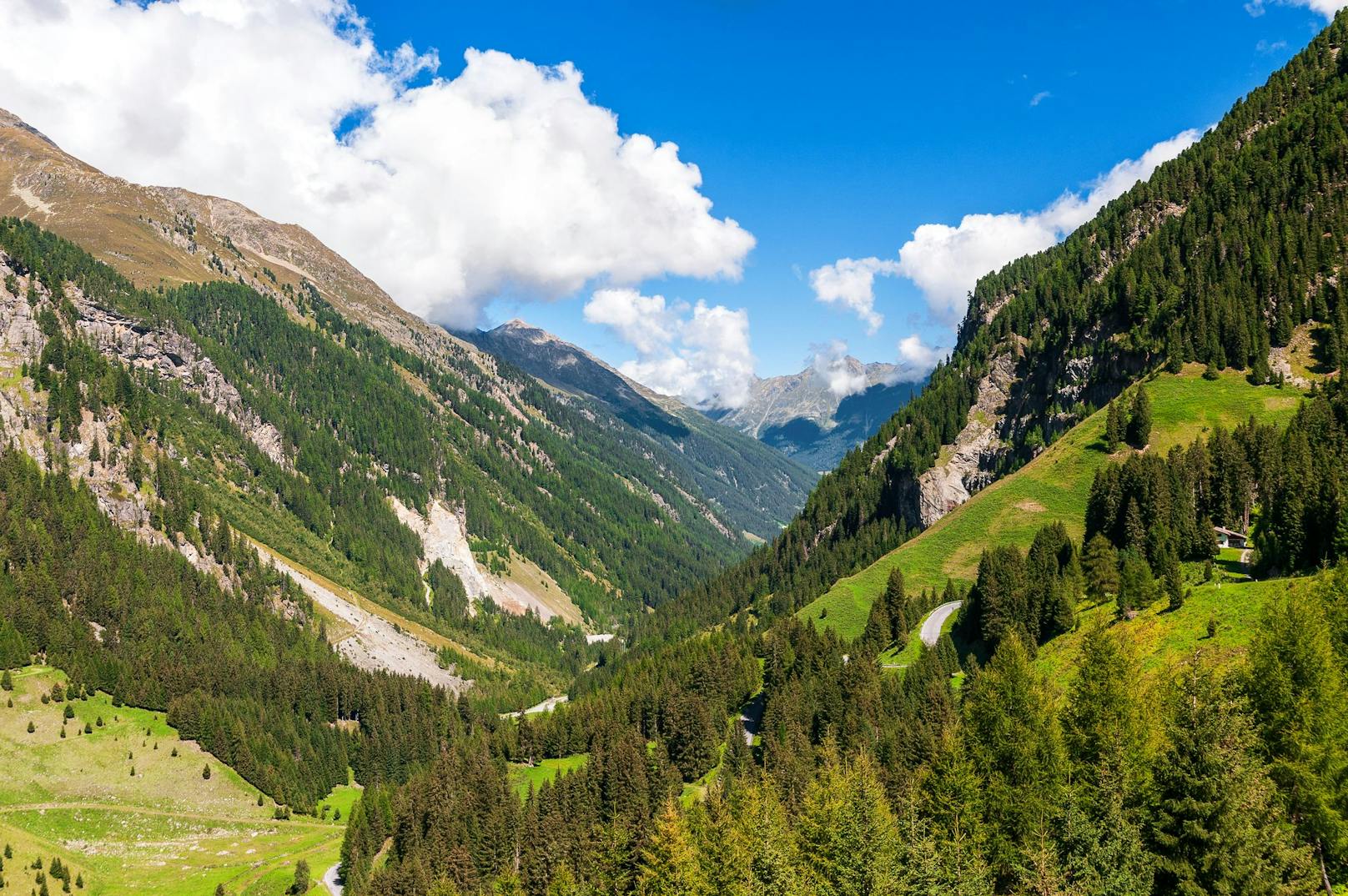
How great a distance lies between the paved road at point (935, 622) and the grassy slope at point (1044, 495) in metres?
7.47

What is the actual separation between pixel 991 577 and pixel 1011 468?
7233 centimetres

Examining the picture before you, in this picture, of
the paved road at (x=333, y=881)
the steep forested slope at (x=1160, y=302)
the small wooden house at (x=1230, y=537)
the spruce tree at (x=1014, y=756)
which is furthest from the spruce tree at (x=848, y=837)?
the steep forested slope at (x=1160, y=302)

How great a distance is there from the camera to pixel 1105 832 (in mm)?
39406

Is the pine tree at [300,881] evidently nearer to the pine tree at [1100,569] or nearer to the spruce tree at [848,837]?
the spruce tree at [848,837]

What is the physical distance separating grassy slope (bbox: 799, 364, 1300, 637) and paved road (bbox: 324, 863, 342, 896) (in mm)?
80484

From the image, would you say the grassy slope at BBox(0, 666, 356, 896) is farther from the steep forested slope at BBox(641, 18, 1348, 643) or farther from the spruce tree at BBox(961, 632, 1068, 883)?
the steep forested slope at BBox(641, 18, 1348, 643)

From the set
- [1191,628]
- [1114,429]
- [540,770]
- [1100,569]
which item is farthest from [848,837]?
[1114,429]

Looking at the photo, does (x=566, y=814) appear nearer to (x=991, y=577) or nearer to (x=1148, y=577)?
(x=991, y=577)

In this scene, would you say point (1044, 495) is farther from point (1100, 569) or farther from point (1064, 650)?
point (1064, 650)

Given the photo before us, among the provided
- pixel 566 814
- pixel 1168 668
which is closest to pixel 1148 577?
pixel 1168 668

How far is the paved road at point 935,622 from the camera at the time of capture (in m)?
111

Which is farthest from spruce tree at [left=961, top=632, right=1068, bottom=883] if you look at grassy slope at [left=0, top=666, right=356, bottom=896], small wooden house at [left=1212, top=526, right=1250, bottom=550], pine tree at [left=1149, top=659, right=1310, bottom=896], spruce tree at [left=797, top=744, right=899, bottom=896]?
grassy slope at [left=0, top=666, right=356, bottom=896]

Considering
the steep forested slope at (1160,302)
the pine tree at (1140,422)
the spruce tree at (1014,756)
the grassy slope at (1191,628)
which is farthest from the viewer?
the steep forested slope at (1160,302)

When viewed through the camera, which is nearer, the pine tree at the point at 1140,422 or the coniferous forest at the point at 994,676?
the coniferous forest at the point at 994,676
